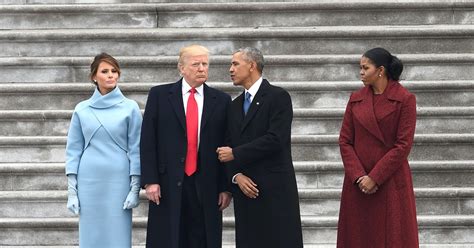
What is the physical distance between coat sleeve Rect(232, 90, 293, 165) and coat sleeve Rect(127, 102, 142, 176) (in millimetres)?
668

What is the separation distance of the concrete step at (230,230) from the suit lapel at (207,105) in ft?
5.66

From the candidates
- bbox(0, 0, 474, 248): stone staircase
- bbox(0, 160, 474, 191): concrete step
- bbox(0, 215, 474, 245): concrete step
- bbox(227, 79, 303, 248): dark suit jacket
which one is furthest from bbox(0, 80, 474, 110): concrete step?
bbox(227, 79, 303, 248): dark suit jacket

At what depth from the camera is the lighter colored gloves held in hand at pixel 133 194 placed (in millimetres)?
7668

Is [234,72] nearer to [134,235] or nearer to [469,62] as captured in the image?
[134,235]

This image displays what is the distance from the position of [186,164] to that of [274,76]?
2764 mm

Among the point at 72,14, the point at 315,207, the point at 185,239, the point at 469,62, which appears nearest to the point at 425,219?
the point at 315,207

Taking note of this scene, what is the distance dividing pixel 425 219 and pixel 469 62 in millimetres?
1702

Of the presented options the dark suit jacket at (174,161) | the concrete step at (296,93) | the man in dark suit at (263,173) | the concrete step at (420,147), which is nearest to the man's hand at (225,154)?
the man in dark suit at (263,173)

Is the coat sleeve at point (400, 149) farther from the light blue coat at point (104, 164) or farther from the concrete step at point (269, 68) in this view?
the concrete step at point (269, 68)

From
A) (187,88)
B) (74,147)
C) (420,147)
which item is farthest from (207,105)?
(420,147)

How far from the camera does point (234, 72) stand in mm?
7699

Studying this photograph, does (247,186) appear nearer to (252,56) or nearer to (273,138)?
(273,138)

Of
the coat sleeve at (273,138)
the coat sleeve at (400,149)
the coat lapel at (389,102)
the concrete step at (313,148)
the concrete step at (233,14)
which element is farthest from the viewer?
the concrete step at (233,14)

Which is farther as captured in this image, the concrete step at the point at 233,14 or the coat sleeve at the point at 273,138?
the concrete step at the point at 233,14
